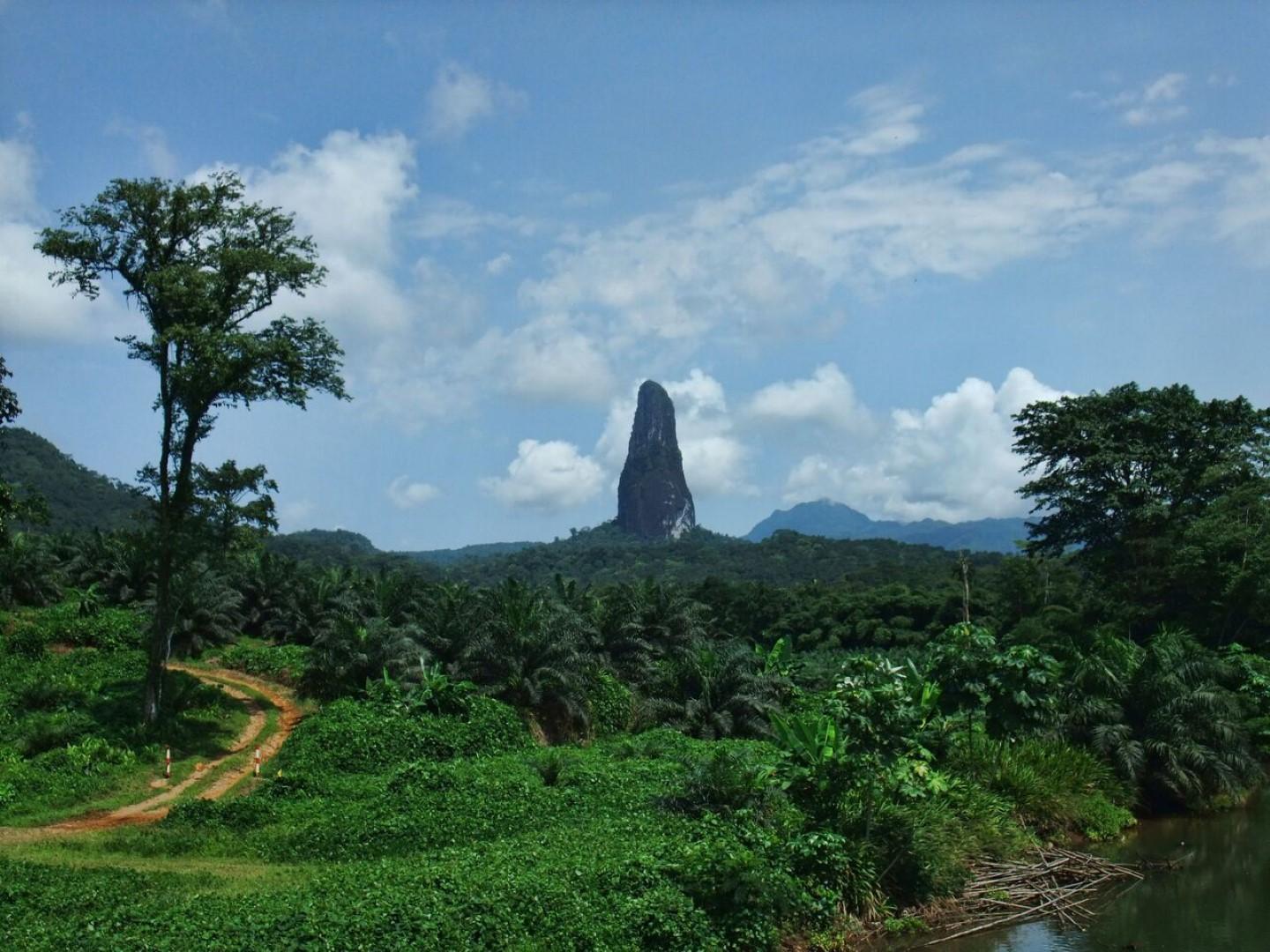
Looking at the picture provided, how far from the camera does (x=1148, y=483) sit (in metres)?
37.3

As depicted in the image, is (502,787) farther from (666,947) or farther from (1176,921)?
(1176,921)

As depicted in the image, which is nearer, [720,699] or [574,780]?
[574,780]

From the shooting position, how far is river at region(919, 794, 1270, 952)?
14.6 m

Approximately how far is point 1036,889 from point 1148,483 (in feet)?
82.4

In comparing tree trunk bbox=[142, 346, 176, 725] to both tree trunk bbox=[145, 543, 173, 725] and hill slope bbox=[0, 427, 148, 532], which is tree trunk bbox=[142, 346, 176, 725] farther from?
hill slope bbox=[0, 427, 148, 532]

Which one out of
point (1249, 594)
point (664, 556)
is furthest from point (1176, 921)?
point (664, 556)

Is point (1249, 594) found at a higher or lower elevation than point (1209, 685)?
higher

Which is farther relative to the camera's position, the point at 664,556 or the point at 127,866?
the point at 664,556

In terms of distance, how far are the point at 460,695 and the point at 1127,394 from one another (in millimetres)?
27348

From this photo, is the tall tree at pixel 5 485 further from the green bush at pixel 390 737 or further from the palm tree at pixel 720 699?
the palm tree at pixel 720 699

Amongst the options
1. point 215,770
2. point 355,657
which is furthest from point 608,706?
point 215,770

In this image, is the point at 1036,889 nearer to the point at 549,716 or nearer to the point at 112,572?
A: the point at 549,716

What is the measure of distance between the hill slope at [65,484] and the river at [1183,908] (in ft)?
232

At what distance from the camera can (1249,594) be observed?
33312mm
